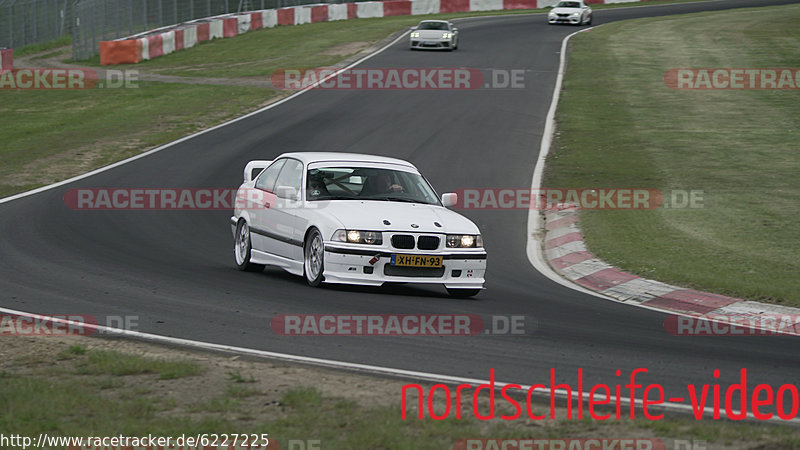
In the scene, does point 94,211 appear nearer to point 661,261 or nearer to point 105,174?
point 105,174

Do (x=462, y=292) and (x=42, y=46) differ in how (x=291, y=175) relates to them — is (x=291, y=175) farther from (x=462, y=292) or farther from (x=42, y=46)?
(x=42, y=46)

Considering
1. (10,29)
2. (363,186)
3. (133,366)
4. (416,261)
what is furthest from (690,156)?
(10,29)

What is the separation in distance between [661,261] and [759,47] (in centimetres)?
2806

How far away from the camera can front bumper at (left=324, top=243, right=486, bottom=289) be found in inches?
437

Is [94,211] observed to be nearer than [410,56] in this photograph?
Yes

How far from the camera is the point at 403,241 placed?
11.2 m

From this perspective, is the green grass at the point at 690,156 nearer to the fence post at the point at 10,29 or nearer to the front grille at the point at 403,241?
the front grille at the point at 403,241

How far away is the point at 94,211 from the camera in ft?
55.5

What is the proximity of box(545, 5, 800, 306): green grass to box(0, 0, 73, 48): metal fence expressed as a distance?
73.0ft

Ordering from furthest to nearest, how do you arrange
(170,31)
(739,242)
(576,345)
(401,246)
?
(170,31) < (739,242) < (401,246) < (576,345)

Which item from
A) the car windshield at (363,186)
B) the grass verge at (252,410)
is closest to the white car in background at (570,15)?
the car windshield at (363,186)

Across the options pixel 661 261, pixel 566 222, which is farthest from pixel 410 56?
Result: pixel 661 261

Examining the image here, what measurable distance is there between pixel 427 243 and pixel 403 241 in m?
0.25

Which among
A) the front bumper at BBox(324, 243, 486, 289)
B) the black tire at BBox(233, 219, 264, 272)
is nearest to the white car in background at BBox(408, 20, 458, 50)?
the black tire at BBox(233, 219, 264, 272)
